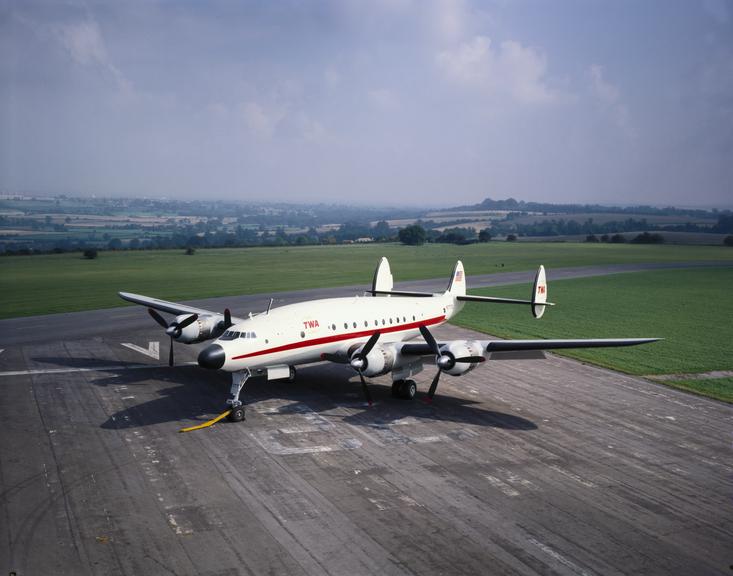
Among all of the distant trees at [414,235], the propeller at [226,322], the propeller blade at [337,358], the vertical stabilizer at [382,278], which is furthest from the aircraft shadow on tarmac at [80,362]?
the distant trees at [414,235]

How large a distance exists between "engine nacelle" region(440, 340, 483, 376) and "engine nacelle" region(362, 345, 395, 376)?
2.44 m

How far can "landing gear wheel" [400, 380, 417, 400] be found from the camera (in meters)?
27.2

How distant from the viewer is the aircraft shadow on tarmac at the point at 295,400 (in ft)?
81.1

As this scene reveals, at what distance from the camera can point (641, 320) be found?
4797cm

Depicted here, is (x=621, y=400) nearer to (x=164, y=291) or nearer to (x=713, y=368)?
(x=713, y=368)

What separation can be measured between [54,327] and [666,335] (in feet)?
145

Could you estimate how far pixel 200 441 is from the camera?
22.1 m

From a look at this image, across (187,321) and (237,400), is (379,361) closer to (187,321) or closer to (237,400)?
(237,400)

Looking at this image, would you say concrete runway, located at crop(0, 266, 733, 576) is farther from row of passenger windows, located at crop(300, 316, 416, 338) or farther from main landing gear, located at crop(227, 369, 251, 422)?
row of passenger windows, located at crop(300, 316, 416, 338)

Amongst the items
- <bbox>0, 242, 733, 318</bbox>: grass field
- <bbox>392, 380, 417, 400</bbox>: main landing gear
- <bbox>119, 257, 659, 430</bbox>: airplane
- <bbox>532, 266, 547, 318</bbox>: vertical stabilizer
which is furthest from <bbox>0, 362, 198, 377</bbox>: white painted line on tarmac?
<bbox>0, 242, 733, 318</bbox>: grass field

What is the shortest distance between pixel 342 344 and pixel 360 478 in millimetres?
9582

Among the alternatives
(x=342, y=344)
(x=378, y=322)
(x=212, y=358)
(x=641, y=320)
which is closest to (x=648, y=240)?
(x=641, y=320)

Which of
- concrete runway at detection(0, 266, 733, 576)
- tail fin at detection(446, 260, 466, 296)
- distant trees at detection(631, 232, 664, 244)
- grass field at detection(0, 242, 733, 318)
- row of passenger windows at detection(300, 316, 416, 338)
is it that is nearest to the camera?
concrete runway at detection(0, 266, 733, 576)

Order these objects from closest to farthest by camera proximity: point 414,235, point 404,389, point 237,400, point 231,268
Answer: point 237,400
point 404,389
point 231,268
point 414,235
